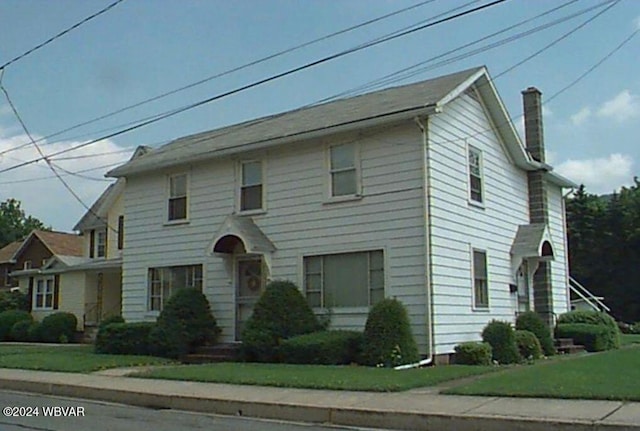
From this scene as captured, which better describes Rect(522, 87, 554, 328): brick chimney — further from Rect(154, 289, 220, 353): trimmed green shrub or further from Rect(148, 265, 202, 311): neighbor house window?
Rect(148, 265, 202, 311): neighbor house window

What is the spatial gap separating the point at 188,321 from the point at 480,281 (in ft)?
25.2

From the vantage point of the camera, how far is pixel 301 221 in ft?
63.7

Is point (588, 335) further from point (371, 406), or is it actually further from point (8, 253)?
point (8, 253)

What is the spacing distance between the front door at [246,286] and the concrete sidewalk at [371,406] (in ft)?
18.8

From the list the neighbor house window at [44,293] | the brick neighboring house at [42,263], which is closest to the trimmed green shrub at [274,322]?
the brick neighboring house at [42,263]

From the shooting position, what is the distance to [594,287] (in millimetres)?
44219

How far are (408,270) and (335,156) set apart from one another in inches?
142

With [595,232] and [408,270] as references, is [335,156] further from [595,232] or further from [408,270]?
[595,232]

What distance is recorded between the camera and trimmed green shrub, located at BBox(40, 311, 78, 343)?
3316 centimetres

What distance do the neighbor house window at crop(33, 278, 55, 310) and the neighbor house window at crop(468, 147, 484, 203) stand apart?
25.2 m

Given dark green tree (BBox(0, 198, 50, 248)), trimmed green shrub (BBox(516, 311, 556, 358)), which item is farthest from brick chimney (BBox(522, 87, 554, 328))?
dark green tree (BBox(0, 198, 50, 248))

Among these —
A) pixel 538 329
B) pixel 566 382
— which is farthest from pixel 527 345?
pixel 566 382

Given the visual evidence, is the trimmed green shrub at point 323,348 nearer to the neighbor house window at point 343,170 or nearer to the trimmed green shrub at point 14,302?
the neighbor house window at point 343,170

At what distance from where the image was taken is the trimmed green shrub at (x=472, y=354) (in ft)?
57.3
